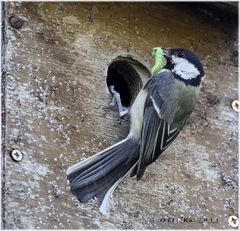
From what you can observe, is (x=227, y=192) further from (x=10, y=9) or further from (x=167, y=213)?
(x=10, y=9)

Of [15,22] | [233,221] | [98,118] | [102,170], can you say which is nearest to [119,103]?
[98,118]

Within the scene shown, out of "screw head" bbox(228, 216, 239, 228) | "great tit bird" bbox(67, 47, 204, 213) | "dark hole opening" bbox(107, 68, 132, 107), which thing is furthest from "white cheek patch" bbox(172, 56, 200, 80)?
"screw head" bbox(228, 216, 239, 228)

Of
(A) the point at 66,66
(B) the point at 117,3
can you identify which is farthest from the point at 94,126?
(B) the point at 117,3

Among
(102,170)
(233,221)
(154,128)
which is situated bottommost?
(233,221)

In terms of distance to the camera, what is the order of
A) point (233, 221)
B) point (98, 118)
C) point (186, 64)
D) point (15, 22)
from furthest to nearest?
point (233, 221), point (186, 64), point (98, 118), point (15, 22)

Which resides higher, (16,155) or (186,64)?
(186,64)

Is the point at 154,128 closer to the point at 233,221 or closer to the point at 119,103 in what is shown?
the point at 119,103

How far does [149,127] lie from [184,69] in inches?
12.8

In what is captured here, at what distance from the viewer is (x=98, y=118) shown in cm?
438

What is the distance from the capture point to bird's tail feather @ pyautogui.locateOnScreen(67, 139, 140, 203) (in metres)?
4.17

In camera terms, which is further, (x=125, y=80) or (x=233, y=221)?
(x=125, y=80)

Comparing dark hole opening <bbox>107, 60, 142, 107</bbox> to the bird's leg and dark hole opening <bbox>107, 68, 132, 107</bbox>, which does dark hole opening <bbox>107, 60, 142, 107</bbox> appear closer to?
dark hole opening <bbox>107, 68, 132, 107</bbox>

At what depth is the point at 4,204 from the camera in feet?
13.1

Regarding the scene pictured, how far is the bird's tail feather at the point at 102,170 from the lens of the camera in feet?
13.7
